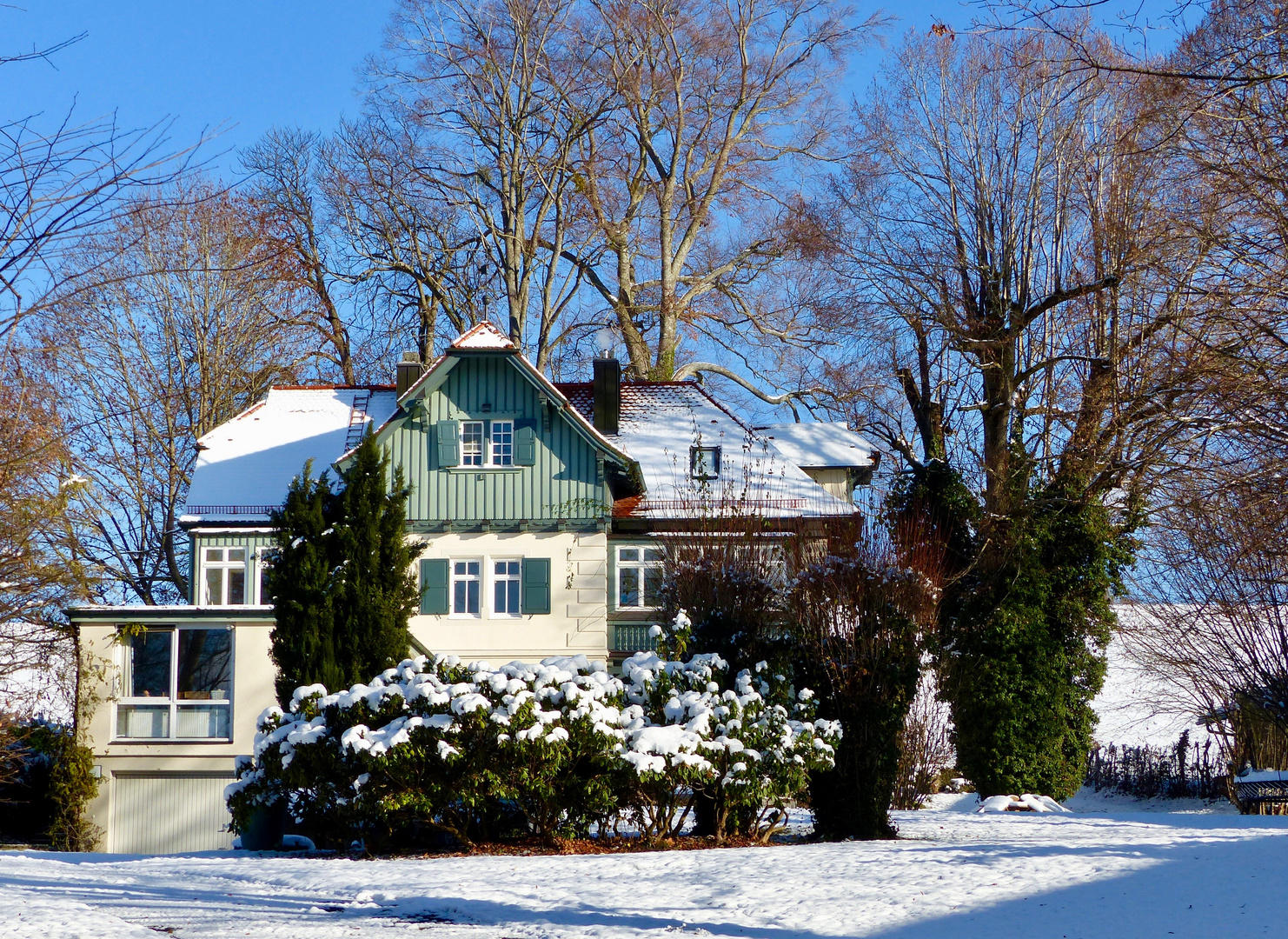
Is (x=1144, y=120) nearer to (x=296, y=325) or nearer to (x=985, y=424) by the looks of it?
(x=985, y=424)

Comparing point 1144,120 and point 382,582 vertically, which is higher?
point 1144,120

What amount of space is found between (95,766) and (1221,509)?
1779 cm

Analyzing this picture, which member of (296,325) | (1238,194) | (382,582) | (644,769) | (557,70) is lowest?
(644,769)

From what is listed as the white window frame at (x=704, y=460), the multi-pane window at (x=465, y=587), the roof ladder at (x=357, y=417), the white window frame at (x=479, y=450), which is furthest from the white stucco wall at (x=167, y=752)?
the white window frame at (x=704, y=460)

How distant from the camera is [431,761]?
43.0 ft

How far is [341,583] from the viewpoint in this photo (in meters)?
17.4

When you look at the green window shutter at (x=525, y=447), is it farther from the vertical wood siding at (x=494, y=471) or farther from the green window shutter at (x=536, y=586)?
the green window shutter at (x=536, y=586)

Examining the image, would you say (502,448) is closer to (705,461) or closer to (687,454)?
(687,454)

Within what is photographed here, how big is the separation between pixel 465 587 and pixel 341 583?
8261 millimetres

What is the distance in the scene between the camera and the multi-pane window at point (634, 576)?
26.0 meters

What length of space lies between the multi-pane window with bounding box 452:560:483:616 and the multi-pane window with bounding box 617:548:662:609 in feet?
9.35

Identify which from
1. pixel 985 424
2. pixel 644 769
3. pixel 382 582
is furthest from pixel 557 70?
pixel 644 769

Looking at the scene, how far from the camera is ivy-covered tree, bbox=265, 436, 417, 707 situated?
56.6 feet

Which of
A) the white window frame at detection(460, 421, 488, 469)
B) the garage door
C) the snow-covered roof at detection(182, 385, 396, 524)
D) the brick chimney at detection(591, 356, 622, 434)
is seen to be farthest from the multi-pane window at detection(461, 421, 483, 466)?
the garage door
